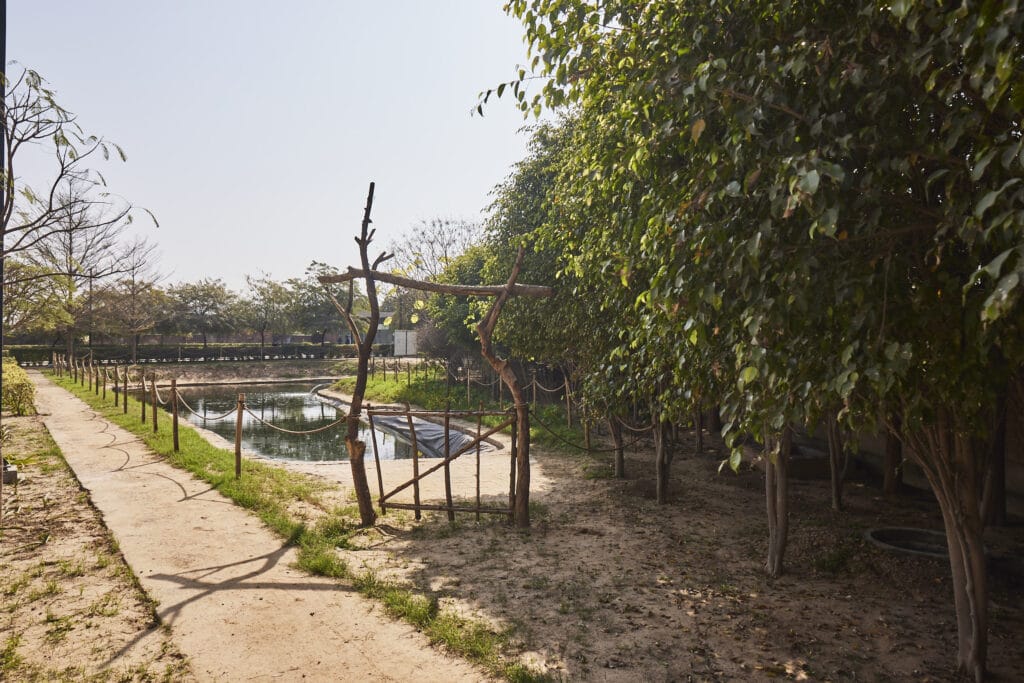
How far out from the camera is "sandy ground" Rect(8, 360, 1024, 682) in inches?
174

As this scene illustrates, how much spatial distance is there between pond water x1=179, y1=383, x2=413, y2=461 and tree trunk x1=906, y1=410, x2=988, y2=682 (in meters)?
6.79

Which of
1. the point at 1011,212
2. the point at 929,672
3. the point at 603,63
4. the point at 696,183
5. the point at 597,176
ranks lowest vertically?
the point at 929,672

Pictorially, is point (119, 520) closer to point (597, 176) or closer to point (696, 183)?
point (597, 176)

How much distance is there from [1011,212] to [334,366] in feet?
128

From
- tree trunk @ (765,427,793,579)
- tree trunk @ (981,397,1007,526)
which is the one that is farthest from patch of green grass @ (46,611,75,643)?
tree trunk @ (981,397,1007,526)

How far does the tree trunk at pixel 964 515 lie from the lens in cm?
416

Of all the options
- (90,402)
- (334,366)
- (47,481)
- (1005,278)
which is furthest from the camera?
(334,366)

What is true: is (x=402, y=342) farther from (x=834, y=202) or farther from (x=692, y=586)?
(x=834, y=202)

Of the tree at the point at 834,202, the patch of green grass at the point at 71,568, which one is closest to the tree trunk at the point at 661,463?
the tree at the point at 834,202

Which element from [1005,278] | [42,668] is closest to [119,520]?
[42,668]

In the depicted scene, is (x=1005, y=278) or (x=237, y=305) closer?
(x=1005, y=278)

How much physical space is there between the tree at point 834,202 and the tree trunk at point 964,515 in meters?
0.23

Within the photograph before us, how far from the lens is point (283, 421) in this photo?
21.3 m

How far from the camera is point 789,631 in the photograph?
16.0 ft
